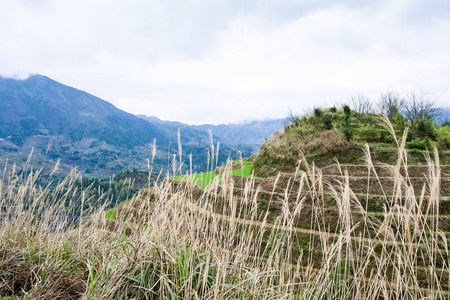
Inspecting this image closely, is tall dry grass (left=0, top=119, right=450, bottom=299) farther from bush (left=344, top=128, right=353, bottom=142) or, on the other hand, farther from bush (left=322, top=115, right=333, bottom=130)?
bush (left=322, top=115, right=333, bottom=130)

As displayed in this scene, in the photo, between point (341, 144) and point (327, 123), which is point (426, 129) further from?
point (341, 144)

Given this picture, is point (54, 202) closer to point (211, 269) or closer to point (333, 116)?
point (211, 269)

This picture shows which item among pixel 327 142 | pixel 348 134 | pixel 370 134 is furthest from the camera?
pixel 370 134

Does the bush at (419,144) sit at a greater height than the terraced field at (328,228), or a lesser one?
greater

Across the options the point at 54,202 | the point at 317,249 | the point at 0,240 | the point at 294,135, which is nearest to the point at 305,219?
the point at 317,249

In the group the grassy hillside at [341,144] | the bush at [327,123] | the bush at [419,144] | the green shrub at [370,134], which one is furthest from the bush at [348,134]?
the bush at [419,144]

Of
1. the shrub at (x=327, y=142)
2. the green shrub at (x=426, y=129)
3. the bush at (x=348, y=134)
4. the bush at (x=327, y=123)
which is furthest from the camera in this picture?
the bush at (x=327, y=123)

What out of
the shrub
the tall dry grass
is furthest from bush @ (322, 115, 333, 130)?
the tall dry grass

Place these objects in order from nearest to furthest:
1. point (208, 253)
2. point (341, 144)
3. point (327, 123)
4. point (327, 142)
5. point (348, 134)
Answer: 1. point (208, 253)
2. point (341, 144)
3. point (327, 142)
4. point (348, 134)
5. point (327, 123)

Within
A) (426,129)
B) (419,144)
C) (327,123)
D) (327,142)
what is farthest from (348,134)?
(426,129)

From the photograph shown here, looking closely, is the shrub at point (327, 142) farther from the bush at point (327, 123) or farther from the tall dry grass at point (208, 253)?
the tall dry grass at point (208, 253)

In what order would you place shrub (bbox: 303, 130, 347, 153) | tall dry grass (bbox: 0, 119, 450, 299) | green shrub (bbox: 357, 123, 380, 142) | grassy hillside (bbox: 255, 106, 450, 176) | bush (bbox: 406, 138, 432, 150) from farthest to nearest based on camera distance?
green shrub (bbox: 357, 123, 380, 142) < shrub (bbox: 303, 130, 347, 153) < grassy hillside (bbox: 255, 106, 450, 176) < bush (bbox: 406, 138, 432, 150) < tall dry grass (bbox: 0, 119, 450, 299)

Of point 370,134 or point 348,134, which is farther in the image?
point 370,134

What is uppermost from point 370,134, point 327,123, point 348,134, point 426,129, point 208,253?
point 426,129
